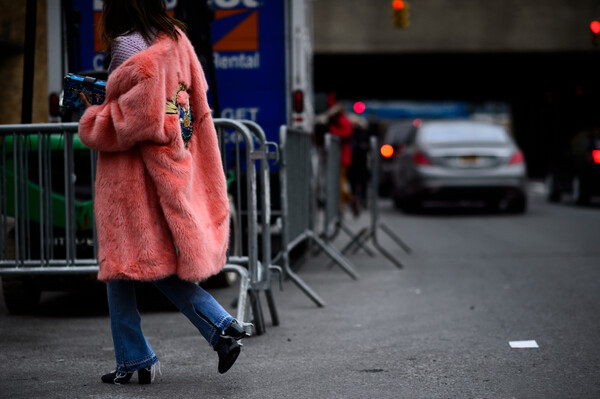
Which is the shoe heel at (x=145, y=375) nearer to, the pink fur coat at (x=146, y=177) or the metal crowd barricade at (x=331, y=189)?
the pink fur coat at (x=146, y=177)

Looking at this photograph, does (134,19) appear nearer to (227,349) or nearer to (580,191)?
(227,349)

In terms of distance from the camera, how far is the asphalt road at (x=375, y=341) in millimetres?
4559

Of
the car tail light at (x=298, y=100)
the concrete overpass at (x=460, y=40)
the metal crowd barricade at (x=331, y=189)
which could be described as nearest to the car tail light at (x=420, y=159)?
the metal crowd barricade at (x=331, y=189)

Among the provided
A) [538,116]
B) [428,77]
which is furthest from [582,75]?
[538,116]

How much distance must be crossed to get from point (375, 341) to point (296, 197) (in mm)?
2351

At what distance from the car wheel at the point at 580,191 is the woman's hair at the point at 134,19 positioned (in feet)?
49.0

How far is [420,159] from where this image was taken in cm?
1614

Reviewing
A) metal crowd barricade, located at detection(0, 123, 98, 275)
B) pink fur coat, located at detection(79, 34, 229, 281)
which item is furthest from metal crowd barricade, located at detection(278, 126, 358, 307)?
pink fur coat, located at detection(79, 34, 229, 281)

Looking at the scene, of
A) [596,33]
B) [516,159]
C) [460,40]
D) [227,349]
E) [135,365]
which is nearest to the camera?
[227,349]

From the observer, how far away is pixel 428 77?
36.8 m

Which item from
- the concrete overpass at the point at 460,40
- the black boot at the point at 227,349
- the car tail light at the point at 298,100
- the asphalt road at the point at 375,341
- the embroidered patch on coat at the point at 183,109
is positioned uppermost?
the concrete overpass at the point at 460,40

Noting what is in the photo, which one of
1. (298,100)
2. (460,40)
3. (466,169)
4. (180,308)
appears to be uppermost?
(460,40)

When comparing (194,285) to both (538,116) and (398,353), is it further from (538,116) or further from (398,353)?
(538,116)

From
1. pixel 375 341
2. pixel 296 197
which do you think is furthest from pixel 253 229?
pixel 296 197
